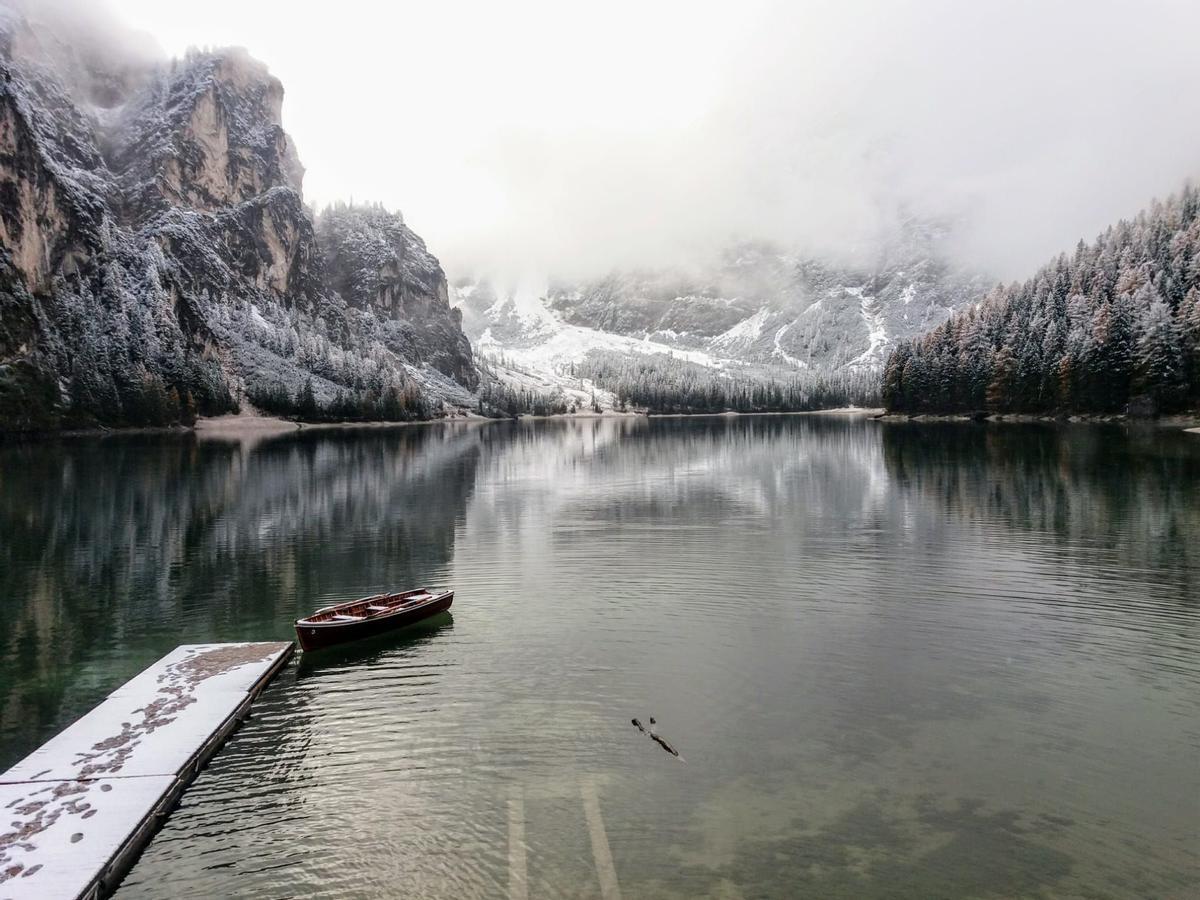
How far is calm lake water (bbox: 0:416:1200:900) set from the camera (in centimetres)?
1819

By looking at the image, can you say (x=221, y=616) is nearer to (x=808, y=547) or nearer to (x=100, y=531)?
(x=100, y=531)

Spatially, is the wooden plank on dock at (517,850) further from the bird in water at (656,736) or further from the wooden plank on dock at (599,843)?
the bird in water at (656,736)

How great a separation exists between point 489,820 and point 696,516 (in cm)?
4710

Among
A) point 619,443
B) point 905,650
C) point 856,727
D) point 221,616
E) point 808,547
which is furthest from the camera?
point 619,443

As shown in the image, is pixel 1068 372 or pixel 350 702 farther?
pixel 1068 372

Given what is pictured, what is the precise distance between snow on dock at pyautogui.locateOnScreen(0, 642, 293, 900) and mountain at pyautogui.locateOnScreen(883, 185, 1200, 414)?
161 metres

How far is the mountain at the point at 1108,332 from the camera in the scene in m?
140

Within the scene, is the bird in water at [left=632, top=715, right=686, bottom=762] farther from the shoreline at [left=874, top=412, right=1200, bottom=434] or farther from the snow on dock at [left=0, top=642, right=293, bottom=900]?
the shoreline at [left=874, top=412, right=1200, bottom=434]

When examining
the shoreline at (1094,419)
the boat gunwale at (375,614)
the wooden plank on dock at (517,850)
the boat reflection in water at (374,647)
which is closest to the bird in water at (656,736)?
the wooden plank on dock at (517,850)

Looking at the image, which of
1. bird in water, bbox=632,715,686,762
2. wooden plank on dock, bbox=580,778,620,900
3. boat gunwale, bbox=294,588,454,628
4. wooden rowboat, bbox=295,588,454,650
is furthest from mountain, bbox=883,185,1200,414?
wooden plank on dock, bbox=580,778,620,900

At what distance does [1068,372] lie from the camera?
16275 centimetres

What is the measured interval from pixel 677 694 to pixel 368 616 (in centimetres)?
1540

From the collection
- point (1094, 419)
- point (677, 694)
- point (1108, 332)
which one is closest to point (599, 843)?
point (677, 694)

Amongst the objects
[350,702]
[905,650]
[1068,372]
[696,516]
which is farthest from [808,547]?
[1068,372]
